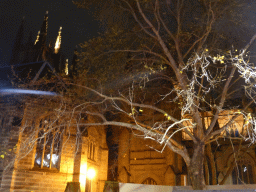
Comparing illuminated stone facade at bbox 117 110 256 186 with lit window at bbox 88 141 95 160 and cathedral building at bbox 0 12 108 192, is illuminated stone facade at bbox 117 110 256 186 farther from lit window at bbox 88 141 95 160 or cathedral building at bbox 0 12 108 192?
cathedral building at bbox 0 12 108 192

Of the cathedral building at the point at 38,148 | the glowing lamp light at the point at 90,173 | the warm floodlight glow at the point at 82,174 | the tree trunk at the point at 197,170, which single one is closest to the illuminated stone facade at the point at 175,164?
the glowing lamp light at the point at 90,173

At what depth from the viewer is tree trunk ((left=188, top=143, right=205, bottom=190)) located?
7.84 metres

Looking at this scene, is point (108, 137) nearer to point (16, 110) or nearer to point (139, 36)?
point (16, 110)

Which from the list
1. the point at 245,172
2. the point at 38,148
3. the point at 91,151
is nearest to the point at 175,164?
the point at 245,172

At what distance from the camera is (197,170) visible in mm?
7992

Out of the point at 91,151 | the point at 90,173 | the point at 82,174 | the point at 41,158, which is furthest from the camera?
the point at 91,151

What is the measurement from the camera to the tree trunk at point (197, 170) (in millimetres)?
7836

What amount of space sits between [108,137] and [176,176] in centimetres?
660

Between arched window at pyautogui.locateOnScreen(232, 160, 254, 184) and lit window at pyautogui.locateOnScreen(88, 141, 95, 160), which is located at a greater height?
lit window at pyautogui.locateOnScreen(88, 141, 95, 160)

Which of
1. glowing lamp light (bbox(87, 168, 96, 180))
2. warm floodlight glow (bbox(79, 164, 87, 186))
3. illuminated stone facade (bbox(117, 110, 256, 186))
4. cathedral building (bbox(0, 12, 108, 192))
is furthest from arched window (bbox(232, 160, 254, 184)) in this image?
warm floodlight glow (bbox(79, 164, 87, 186))

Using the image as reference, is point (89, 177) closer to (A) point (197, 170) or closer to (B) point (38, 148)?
(B) point (38, 148)

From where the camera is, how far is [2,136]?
43.7 feet

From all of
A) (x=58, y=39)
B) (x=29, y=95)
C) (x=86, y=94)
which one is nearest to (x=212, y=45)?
(x=86, y=94)

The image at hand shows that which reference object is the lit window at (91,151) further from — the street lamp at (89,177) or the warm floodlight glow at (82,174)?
the warm floodlight glow at (82,174)
